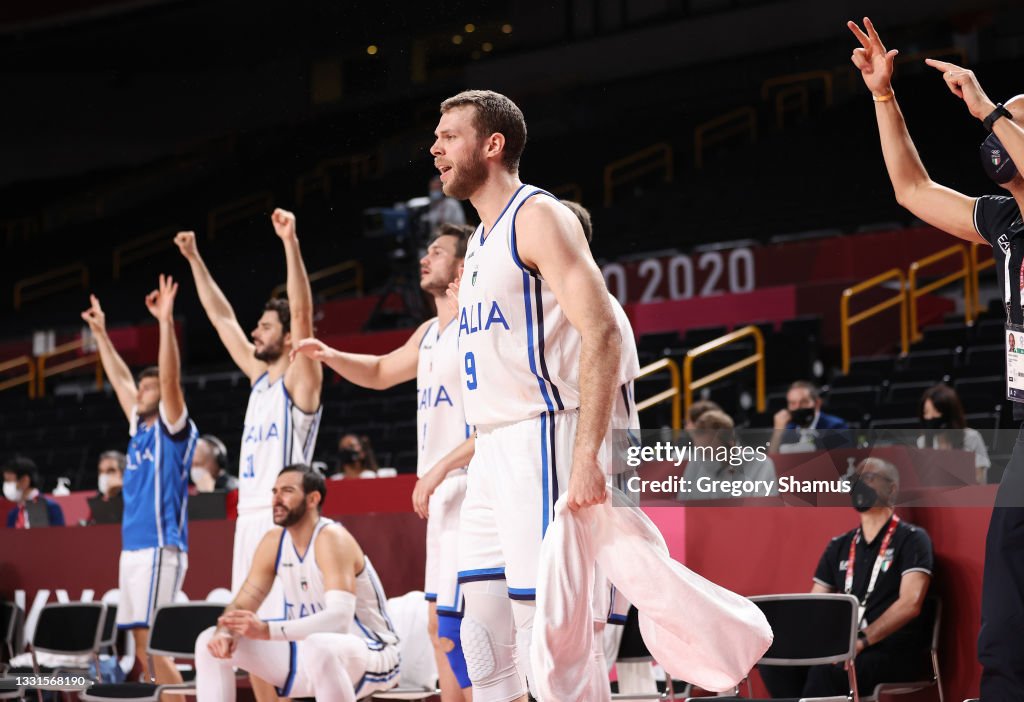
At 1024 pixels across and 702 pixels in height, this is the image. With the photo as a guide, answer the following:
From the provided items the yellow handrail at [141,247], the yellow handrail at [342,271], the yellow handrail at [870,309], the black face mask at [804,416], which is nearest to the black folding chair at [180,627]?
the black face mask at [804,416]

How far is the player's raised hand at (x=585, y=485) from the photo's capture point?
149 inches

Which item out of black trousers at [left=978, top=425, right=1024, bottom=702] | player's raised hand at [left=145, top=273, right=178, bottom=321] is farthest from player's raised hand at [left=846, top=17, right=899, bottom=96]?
player's raised hand at [left=145, top=273, right=178, bottom=321]

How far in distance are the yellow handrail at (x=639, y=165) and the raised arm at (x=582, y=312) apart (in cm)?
1724

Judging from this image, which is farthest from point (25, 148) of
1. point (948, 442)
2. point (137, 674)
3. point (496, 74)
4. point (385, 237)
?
point (948, 442)

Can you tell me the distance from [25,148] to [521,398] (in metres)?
19.3

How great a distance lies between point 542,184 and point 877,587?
1597cm

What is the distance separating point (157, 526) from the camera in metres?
7.77

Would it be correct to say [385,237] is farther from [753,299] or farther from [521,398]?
[521,398]

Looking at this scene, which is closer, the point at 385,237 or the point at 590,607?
the point at 590,607

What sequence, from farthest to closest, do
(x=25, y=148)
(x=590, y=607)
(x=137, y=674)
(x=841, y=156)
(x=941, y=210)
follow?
(x=25, y=148) → (x=841, y=156) → (x=137, y=674) → (x=941, y=210) → (x=590, y=607)

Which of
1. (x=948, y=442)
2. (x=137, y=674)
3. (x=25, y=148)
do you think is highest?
(x=25, y=148)

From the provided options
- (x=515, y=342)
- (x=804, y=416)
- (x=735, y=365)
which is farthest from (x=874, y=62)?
(x=735, y=365)

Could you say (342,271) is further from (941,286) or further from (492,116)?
(492,116)

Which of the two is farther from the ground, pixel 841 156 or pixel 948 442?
pixel 841 156
